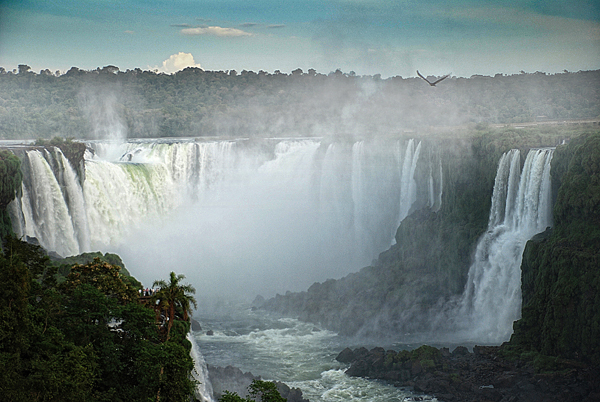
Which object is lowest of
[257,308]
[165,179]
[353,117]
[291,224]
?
[257,308]

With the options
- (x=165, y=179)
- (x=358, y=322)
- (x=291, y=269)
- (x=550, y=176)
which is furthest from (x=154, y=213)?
(x=550, y=176)

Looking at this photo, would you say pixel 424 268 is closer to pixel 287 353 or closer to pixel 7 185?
pixel 287 353

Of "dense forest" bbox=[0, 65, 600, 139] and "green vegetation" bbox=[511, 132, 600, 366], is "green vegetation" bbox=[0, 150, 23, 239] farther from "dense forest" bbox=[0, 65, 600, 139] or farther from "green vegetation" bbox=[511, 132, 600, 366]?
"dense forest" bbox=[0, 65, 600, 139]

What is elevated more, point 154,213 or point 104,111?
point 104,111

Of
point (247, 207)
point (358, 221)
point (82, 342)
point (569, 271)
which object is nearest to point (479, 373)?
point (569, 271)

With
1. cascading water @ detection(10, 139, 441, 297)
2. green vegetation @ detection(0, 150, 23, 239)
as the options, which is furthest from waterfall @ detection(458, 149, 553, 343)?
green vegetation @ detection(0, 150, 23, 239)

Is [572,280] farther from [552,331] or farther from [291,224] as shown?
[291,224]

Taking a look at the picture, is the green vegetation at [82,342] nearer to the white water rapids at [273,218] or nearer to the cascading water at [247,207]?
the white water rapids at [273,218]
